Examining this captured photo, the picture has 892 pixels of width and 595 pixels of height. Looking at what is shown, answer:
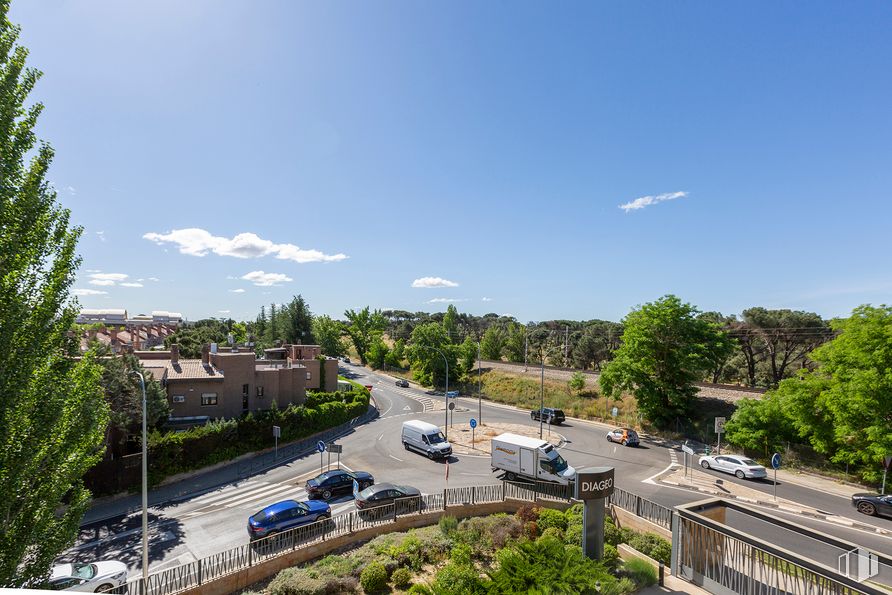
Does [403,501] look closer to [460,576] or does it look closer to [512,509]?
[512,509]

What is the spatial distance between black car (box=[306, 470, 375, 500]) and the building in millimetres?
15013

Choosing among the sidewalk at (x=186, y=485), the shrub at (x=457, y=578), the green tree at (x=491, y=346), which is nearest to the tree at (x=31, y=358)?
the shrub at (x=457, y=578)

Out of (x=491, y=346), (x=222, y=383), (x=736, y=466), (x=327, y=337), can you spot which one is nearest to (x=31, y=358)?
(x=222, y=383)

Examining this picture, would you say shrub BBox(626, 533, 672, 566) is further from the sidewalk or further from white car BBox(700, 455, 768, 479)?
the sidewalk

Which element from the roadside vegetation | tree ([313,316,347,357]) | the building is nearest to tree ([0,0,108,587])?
the roadside vegetation

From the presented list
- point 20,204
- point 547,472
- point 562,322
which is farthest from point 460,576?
point 562,322

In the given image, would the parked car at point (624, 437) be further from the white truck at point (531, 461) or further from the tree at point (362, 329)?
the tree at point (362, 329)

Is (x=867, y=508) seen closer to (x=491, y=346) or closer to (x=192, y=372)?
(x=192, y=372)

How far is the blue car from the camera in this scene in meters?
16.9

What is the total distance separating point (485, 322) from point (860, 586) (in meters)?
145

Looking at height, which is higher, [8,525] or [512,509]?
[8,525]

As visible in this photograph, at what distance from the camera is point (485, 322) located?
497 feet

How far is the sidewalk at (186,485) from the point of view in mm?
21438

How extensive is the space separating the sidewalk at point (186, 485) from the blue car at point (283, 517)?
30.1 ft
